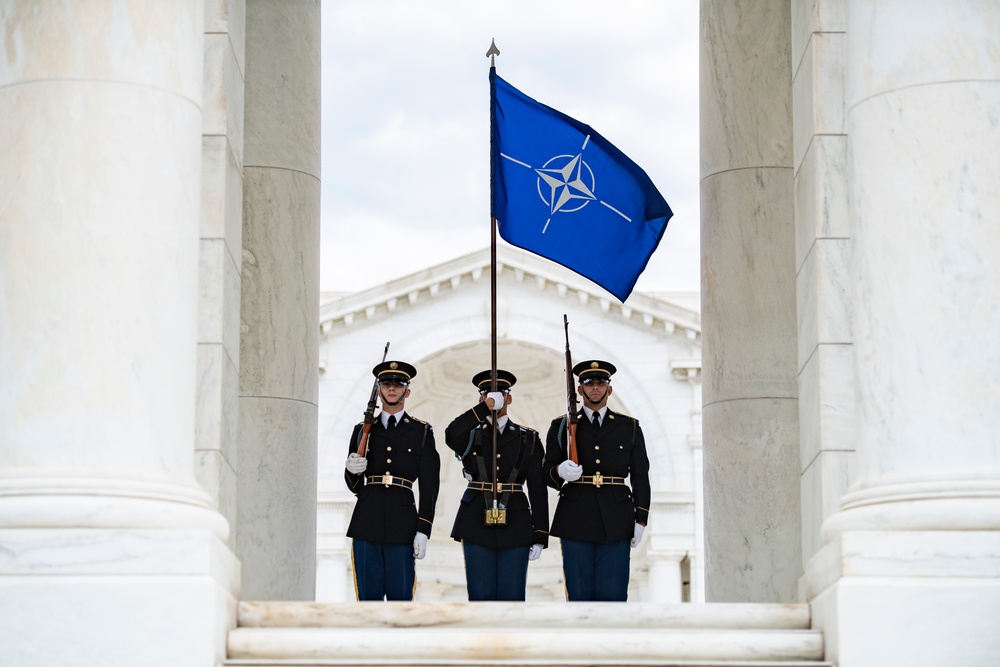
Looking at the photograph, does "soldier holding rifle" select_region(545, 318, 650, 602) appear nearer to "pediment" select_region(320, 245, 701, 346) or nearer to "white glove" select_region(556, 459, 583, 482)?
"white glove" select_region(556, 459, 583, 482)

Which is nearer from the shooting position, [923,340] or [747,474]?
[923,340]

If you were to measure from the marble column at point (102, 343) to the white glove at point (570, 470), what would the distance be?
476 centimetres

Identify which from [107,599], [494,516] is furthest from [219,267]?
[494,516]

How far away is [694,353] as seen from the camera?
59.1 m

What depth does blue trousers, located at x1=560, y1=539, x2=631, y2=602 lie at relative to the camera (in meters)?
20.2

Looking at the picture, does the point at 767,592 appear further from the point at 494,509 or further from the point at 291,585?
the point at 291,585

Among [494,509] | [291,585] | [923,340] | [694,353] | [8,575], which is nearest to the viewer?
[8,575]

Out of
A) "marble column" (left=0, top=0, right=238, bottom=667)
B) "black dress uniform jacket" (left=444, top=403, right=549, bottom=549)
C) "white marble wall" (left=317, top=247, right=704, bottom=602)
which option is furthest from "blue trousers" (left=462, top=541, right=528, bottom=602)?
"white marble wall" (left=317, top=247, right=704, bottom=602)

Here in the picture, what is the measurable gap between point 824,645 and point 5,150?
827 centimetres

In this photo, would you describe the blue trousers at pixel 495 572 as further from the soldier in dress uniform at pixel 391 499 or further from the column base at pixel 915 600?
the column base at pixel 915 600

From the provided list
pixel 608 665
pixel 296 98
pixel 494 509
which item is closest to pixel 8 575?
pixel 608 665

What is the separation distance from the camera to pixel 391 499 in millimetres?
20422

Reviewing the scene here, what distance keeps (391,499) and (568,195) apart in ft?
13.0

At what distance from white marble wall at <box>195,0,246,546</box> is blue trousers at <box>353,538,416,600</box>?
2788 mm
